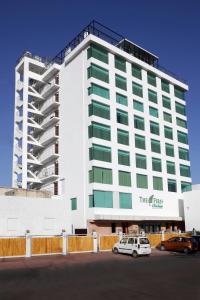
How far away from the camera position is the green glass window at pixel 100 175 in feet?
156

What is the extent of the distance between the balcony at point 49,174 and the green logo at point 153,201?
14427 millimetres

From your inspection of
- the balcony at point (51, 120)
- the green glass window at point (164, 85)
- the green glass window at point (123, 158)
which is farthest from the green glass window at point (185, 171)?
the balcony at point (51, 120)

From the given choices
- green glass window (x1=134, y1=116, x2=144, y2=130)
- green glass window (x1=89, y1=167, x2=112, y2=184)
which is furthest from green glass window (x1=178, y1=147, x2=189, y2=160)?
green glass window (x1=89, y1=167, x2=112, y2=184)

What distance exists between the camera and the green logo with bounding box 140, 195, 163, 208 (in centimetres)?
5418

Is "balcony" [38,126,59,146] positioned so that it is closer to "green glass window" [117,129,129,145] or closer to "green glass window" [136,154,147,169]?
"green glass window" [117,129,129,145]

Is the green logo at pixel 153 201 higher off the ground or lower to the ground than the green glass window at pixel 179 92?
lower

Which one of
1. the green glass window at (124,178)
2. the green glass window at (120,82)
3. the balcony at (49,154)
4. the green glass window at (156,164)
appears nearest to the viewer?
the green glass window at (124,178)

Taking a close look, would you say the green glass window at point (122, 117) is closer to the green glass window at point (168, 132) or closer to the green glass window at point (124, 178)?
the green glass window at point (124, 178)

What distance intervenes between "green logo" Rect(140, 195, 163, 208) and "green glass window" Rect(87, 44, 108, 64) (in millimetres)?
23158

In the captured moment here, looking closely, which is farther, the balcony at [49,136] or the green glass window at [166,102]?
the green glass window at [166,102]

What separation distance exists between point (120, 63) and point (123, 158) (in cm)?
1681

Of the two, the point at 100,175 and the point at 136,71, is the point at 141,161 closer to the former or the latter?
the point at 100,175

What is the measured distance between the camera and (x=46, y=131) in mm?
59375

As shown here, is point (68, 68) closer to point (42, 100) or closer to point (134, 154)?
point (42, 100)
